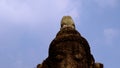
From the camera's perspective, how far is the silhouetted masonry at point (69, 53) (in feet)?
52.5

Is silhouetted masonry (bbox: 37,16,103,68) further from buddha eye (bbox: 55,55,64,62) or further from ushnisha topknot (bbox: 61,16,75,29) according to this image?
ushnisha topknot (bbox: 61,16,75,29)

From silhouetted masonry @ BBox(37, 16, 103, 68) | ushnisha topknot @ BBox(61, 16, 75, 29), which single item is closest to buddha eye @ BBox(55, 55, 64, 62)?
silhouetted masonry @ BBox(37, 16, 103, 68)

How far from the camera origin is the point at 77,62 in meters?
16.0

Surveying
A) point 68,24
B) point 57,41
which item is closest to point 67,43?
point 57,41

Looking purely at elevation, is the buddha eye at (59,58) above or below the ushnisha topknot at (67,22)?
below

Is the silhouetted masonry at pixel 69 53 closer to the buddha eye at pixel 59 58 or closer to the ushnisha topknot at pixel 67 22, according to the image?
the buddha eye at pixel 59 58

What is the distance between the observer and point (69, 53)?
16188mm

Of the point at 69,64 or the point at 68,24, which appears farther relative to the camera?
the point at 68,24

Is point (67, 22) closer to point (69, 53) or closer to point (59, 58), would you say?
point (69, 53)

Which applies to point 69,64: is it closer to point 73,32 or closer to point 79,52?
point 79,52

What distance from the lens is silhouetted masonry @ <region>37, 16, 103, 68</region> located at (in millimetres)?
16016

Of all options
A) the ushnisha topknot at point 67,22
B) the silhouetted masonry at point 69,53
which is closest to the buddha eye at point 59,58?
the silhouetted masonry at point 69,53

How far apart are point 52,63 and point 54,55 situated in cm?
34

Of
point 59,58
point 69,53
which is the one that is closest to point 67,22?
point 69,53
